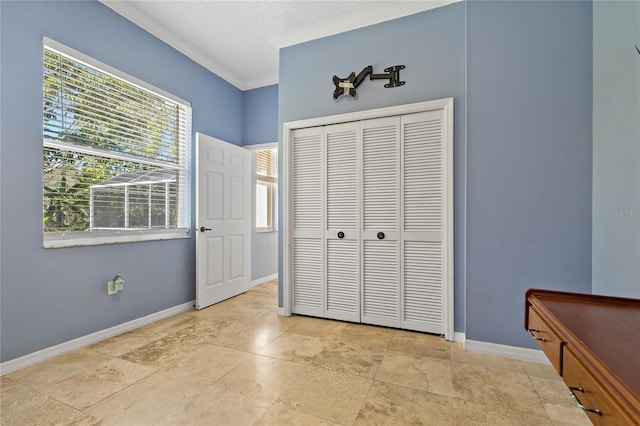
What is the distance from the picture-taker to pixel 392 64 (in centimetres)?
268

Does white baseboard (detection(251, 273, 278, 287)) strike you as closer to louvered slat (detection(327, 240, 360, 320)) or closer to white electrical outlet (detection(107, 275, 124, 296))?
louvered slat (detection(327, 240, 360, 320))

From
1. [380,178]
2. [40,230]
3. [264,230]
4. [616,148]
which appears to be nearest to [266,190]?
[264,230]

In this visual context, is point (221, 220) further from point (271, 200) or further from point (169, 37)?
point (169, 37)

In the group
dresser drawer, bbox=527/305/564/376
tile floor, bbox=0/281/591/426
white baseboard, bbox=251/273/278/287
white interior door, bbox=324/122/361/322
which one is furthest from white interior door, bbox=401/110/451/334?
white baseboard, bbox=251/273/278/287

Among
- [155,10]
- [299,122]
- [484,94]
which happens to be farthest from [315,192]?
[155,10]

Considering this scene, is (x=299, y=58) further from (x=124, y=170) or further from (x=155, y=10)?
(x=124, y=170)

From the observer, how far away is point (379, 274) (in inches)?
109

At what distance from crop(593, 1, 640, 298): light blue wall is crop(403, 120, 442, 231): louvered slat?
102cm

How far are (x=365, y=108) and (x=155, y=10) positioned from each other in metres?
2.17

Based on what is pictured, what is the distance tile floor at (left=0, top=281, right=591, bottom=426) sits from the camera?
5.01 feet

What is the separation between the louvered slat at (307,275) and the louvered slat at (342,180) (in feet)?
1.08

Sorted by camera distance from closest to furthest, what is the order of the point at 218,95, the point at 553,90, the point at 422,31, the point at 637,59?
the point at 637,59
the point at 553,90
the point at 422,31
the point at 218,95

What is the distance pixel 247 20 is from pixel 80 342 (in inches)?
127

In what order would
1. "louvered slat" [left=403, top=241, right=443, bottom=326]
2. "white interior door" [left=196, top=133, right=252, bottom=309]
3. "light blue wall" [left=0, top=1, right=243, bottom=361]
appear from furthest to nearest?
1. "white interior door" [left=196, top=133, right=252, bottom=309]
2. "louvered slat" [left=403, top=241, right=443, bottom=326]
3. "light blue wall" [left=0, top=1, right=243, bottom=361]
